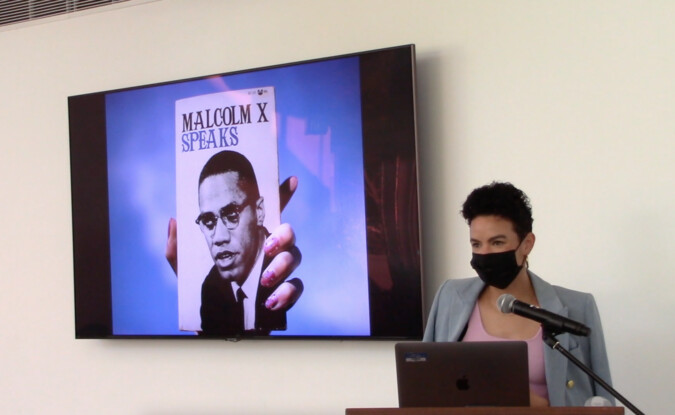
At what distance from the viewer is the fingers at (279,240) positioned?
141 inches

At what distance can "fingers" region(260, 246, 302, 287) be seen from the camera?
11.7 feet

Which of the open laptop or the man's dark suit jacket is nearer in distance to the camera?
the open laptop

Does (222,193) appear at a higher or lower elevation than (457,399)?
higher

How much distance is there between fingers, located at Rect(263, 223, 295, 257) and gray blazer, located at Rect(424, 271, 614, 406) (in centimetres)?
104

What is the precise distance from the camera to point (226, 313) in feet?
12.2

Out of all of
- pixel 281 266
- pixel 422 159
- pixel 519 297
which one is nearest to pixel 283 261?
pixel 281 266

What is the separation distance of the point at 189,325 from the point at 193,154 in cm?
78

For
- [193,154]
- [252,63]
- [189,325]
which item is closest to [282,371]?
[189,325]

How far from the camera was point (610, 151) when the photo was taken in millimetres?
3062

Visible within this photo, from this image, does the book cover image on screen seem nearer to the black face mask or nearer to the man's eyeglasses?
the man's eyeglasses

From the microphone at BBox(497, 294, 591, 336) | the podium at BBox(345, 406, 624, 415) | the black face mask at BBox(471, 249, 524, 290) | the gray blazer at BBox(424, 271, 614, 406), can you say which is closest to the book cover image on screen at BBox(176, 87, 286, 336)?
the gray blazer at BBox(424, 271, 614, 406)

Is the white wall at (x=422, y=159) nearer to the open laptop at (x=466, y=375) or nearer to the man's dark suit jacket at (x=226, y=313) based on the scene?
the man's dark suit jacket at (x=226, y=313)

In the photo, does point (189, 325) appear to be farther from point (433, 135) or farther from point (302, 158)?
point (433, 135)

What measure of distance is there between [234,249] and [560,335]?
1682 millimetres
